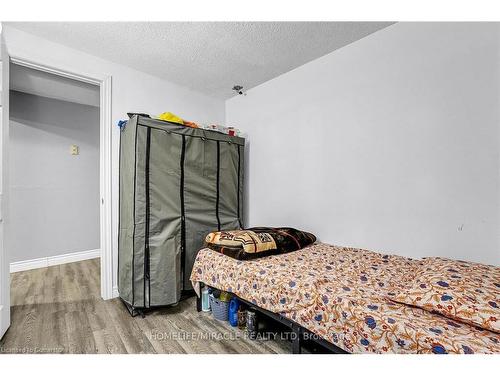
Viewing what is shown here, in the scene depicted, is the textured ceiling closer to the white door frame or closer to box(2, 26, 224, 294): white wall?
box(2, 26, 224, 294): white wall

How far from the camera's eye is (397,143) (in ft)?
6.22

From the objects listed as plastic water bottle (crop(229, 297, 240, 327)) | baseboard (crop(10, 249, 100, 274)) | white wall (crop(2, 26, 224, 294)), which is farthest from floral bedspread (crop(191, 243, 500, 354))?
baseboard (crop(10, 249, 100, 274))

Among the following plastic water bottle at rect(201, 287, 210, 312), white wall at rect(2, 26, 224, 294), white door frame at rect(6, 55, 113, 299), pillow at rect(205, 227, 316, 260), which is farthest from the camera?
white door frame at rect(6, 55, 113, 299)

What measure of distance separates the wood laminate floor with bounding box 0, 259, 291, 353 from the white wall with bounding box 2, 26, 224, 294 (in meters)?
0.43

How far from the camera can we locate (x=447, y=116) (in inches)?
65.9

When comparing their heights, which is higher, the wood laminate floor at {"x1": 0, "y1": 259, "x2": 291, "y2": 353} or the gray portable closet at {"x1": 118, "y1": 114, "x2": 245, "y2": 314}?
the gray portable closet at {"x1": 118, "y1": 114, "x2": 245, "y2": 314}

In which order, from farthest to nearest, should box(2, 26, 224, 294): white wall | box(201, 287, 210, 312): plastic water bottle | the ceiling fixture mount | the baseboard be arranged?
the baseboard < the ceiling fixture mount < box(201, 287, 210, 312): plastic water bottle < box(2, 26, 224, 294): white wall

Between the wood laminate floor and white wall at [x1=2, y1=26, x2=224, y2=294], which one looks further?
white wall at [x1=2, y1=26, x2=224, y2=294]

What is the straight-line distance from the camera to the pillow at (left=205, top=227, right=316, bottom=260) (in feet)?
6.16

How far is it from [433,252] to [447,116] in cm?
92

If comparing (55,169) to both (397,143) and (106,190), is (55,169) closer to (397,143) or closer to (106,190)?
(106,190)

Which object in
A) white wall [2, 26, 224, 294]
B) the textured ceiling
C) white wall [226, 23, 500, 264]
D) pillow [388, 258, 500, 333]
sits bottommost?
pillow [388, 258, 500, 333]
